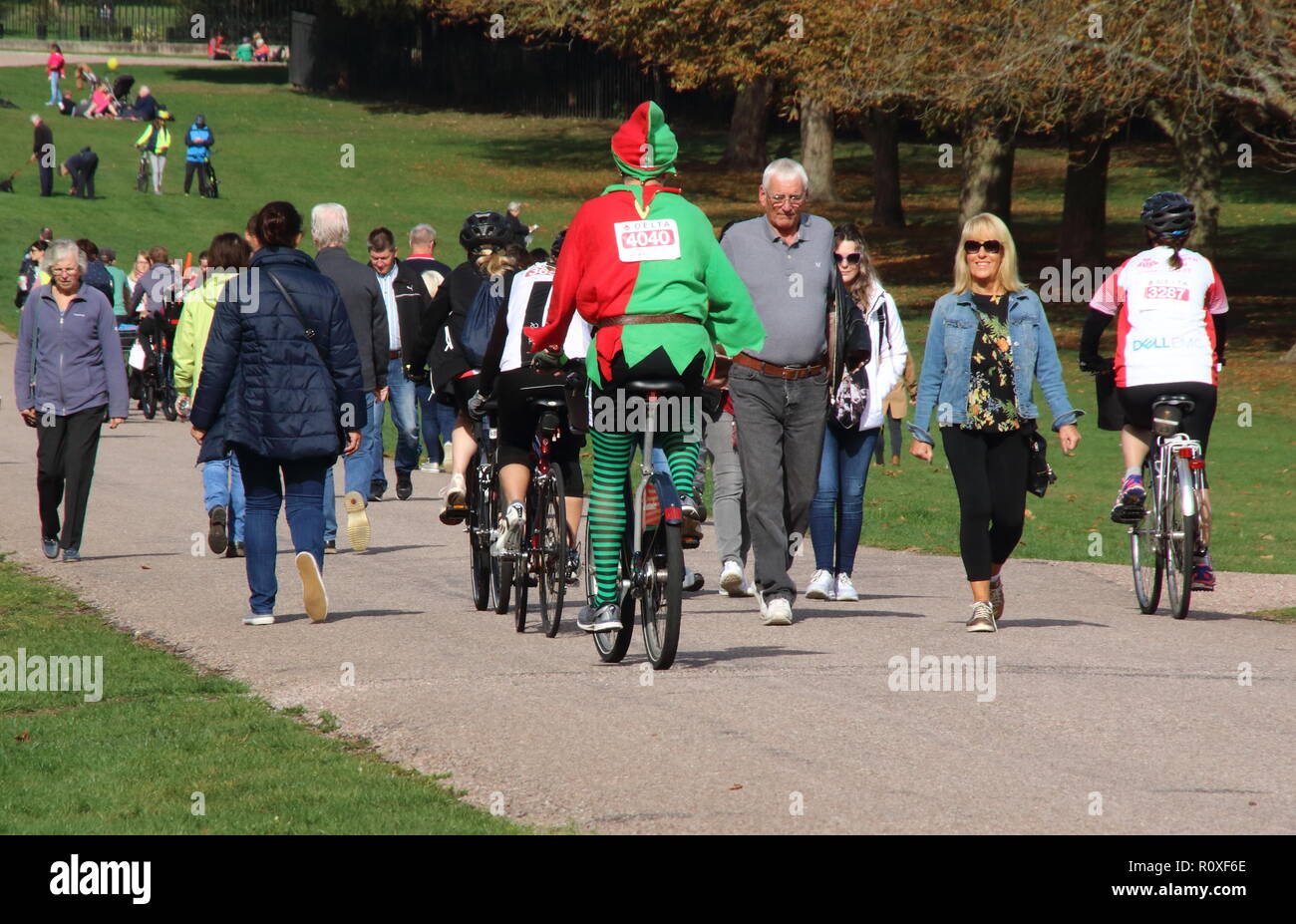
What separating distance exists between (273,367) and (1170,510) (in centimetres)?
473

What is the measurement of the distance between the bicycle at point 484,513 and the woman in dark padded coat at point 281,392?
0.78 m

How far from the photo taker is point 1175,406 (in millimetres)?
10031

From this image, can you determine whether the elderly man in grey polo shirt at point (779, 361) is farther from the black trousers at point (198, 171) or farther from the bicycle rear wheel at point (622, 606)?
the black trousers at point (198, 171)

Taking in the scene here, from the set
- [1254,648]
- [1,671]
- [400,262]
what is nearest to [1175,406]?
[1254,648]

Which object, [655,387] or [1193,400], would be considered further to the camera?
[1193,400]

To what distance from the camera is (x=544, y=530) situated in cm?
→ 895

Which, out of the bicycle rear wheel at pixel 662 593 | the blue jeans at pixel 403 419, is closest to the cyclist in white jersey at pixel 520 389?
the bicycle rear wheel at pixel 662 593

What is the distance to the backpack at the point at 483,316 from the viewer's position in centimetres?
963

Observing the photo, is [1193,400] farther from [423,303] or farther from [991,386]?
[423,303]

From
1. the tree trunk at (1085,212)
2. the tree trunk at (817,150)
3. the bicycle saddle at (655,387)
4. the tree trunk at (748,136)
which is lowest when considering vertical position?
the bicycle saddle at (655,387)

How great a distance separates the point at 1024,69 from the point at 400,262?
12412mm

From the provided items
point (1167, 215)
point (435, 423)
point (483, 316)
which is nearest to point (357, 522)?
point (483, 316)

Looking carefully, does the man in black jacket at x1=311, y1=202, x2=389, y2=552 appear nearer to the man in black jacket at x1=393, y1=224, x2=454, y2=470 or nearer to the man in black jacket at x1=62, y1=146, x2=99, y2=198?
the man in black jacket at x1=393, y1=224, x2=454, y2=470
